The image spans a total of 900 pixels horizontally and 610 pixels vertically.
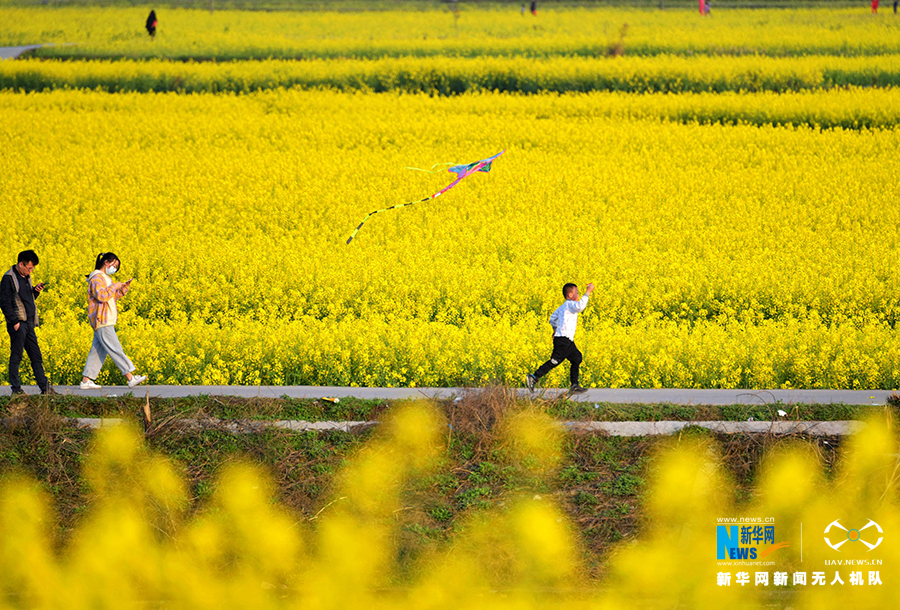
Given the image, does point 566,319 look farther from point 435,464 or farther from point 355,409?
point 355,409

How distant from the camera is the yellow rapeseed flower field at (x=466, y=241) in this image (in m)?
9.47

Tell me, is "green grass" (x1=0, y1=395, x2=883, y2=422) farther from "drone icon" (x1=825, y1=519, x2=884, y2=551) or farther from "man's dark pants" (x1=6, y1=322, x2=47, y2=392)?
"drone icon" (x1=825, y1=519, x2=884, y2=551)

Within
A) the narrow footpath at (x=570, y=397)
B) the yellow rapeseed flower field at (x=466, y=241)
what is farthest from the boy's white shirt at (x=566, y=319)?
the yellow rapeseed flower field at (x=466, y=241)

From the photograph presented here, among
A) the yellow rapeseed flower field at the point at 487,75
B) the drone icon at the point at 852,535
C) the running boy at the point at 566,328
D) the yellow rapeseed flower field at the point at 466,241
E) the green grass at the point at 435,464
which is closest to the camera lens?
the drone icon at the point at 852,535

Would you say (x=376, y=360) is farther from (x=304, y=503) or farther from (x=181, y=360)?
(x=304, y=503)

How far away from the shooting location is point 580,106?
2336 centimetres

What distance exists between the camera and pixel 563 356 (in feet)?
27.1

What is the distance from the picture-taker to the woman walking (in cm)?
848

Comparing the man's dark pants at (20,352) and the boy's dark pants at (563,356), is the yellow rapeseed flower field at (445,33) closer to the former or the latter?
the boy's dark pants at (563,356)

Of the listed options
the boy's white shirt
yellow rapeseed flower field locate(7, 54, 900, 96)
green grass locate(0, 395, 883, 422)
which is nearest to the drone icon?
green grass locate(0, 395, 883, 422)

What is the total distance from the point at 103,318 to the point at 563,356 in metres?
4.58

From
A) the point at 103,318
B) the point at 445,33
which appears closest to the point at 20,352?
the point at 103,318

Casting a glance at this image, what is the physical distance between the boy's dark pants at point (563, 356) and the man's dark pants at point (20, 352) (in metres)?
4.90

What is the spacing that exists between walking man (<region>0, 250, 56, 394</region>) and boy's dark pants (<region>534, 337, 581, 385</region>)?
485 cm
